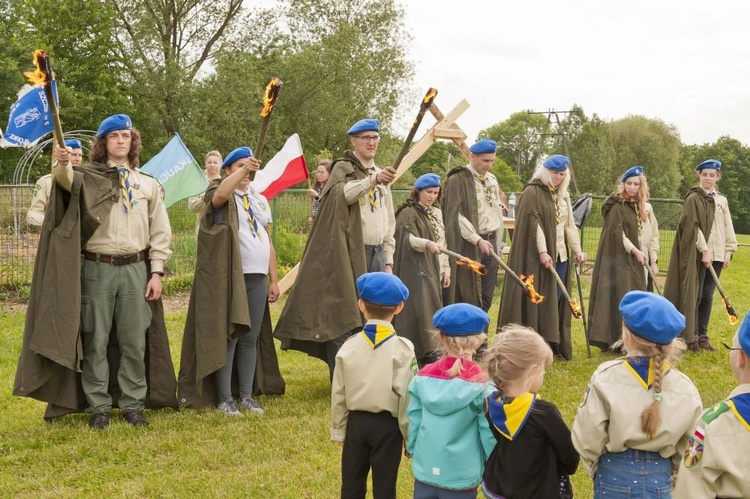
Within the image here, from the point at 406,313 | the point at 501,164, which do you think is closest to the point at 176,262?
the point at 406,313

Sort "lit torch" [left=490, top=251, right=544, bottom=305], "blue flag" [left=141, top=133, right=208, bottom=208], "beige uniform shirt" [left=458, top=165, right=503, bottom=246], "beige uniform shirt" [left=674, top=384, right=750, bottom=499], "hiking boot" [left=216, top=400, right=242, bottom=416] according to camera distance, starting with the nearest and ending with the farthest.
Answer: "beige uniform shirt" [left=674, top=384, right=750, bottom=499]
"hiking boot" [left=216, top=400, right=242, bottom=416]
"lit torch" [left=490, top=251, right=544, bottom=305]
"beige uniform shirt" [left=458, top=165, right=503, bottom=246]
"blue flag" [left=141, top=133, right=208, bottom=208]

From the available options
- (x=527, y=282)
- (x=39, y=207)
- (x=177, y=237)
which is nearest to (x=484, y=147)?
(x=527, y=282)

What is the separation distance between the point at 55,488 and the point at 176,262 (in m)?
7.63

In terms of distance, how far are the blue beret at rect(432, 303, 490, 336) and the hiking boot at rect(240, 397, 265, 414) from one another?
9.64 feet

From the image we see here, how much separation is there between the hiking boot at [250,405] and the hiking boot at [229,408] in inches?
3.3

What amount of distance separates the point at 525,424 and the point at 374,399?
2.63 ft

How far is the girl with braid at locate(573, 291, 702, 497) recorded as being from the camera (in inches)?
113

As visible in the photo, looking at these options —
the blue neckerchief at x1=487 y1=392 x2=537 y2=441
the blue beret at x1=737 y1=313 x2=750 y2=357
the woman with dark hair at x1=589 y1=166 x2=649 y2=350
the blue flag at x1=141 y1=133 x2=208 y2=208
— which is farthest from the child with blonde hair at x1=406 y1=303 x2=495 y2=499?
the blue flag at x1=141 y1=133 x2=208 y2=208

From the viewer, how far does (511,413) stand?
2.94 meters

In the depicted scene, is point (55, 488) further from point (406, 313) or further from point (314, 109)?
point (314, 109)

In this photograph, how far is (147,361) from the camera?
5812mm

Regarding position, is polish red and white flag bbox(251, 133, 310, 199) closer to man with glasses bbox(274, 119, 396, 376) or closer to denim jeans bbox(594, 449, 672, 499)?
man with glasses bbox(274, 119, 396, 376)

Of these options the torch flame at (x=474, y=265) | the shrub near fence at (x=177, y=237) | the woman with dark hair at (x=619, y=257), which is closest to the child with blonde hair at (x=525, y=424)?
the torch flame at (x=474, y=265)

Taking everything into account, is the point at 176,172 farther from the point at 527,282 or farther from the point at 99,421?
the point at 99,421
